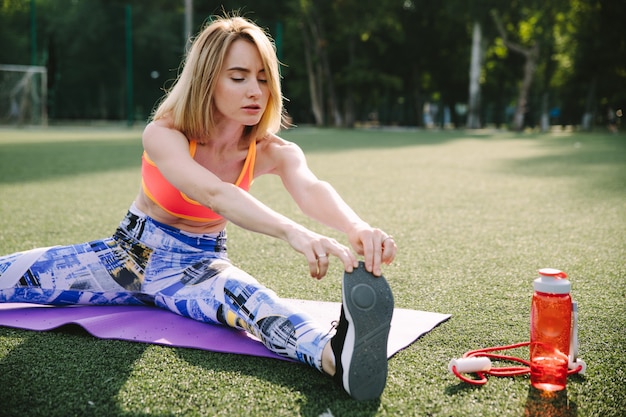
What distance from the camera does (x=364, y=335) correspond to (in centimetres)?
198

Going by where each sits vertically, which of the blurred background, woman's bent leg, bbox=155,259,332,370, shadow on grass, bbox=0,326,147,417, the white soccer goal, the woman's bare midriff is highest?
the blurred background

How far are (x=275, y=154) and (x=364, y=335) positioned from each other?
3.91 ft

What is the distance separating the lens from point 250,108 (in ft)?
8.65

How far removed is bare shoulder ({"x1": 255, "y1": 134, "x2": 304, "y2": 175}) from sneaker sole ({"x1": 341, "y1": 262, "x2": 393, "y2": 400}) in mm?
1011

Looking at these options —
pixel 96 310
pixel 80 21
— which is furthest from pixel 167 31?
pixel 96 310

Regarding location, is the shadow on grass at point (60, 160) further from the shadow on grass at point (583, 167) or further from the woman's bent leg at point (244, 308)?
the shadow on grass at point (583, 167)

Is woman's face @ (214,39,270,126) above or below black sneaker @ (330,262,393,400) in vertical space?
above

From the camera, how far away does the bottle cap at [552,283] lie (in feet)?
6.77

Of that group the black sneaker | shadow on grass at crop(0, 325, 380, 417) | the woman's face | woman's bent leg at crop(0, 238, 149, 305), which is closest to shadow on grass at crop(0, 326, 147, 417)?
shadow on grass at crop(0, 325, 380, 417)

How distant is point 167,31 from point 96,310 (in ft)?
109

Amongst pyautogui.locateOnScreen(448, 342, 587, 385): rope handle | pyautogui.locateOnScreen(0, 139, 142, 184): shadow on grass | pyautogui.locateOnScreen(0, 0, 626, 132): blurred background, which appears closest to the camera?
pyautogui.locateOnScreen(448, 342, 587, 385): rope handle

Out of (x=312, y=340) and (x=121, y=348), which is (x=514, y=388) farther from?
(x=121, y=348)

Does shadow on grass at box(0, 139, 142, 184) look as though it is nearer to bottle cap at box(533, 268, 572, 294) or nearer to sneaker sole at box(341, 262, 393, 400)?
sneaker sole at box(341, 262, 393, 400)

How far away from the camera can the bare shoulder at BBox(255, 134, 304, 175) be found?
291 cm
